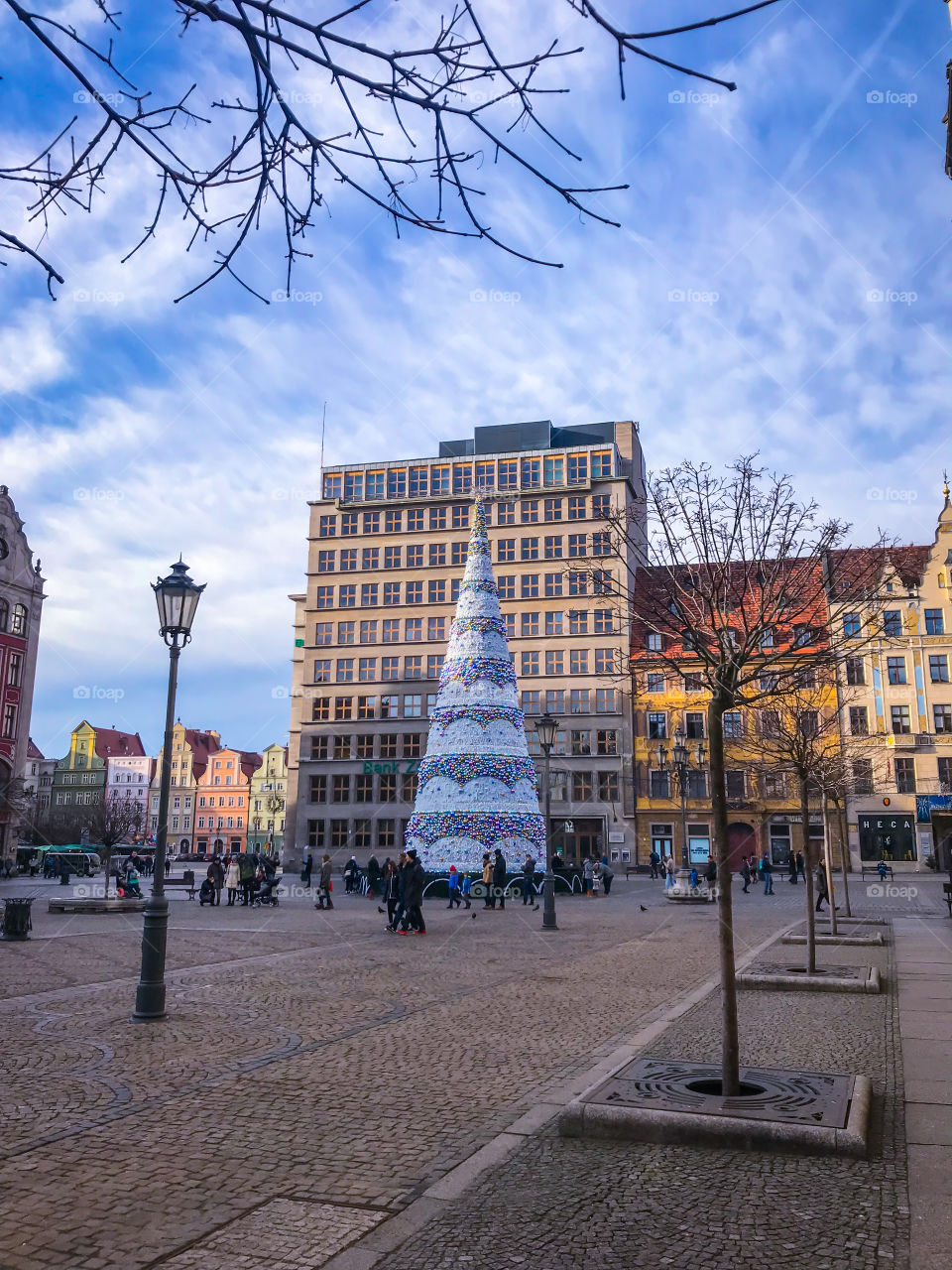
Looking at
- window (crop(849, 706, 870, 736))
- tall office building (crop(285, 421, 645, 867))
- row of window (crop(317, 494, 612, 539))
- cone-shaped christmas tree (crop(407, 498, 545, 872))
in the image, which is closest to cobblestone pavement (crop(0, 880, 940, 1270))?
cone-shaped christmas tree (crop(407, 498, 545, 872))

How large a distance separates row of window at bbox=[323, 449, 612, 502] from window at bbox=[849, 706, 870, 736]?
21.9 meters

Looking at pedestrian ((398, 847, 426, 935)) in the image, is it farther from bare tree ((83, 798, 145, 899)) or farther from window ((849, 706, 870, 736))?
window ((849, 706, 870, 736))

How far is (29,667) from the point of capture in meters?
68.3

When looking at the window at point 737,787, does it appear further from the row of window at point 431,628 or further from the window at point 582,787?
the row of window at point 431,628

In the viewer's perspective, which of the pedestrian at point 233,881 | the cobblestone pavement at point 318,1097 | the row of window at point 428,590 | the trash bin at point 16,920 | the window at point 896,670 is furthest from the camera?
the row of window at point 428,590

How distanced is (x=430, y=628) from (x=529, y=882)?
36.4m

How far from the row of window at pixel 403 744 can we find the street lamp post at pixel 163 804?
5137 cm

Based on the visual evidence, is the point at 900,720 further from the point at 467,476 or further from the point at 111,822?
the point at 111,822

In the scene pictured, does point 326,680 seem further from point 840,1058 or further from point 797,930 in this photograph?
point 840,1058

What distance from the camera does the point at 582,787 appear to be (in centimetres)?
6256

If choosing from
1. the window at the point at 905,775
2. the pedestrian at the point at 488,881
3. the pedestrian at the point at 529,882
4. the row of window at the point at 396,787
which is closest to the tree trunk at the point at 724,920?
the pedestrian at the point at 488,881

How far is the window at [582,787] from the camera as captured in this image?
6244cm

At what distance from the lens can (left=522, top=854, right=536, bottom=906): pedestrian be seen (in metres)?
33.8
